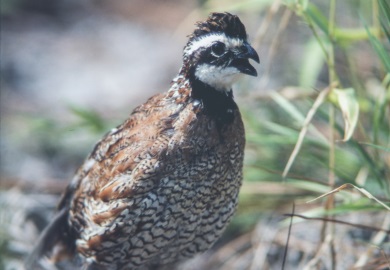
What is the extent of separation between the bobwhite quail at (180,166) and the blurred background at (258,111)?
Result: 0.35 metres

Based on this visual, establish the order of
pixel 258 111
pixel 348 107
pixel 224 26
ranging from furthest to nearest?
pixel 258 111 < pixel 348 107 < pixel 224 26

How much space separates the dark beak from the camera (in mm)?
3730

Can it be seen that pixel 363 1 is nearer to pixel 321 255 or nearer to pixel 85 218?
pixel 321 255

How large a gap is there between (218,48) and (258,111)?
7.38ft

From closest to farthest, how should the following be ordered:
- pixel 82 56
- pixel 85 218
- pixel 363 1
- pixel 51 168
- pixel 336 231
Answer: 1. pixel 85 218
2. pixel 336 231
3. pixel 363 1
4. pixel 51 168
5. pixel 82 56

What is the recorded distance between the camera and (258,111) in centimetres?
596

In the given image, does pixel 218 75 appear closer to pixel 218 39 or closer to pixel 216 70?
pixel 216 70

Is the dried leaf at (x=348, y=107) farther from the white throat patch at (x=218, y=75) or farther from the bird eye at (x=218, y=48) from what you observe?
the bird eye at (x=218, y=48)

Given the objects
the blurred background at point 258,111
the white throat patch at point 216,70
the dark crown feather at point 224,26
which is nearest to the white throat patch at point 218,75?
the white throat patch at point 216,70

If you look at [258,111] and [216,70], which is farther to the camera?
[258,111]

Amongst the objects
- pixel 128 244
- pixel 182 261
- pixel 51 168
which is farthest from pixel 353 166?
pixel 51 168

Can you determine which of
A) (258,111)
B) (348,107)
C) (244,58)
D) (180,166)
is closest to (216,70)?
(244,58)

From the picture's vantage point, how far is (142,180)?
3844 millimetres

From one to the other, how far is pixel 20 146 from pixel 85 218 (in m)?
2.65
